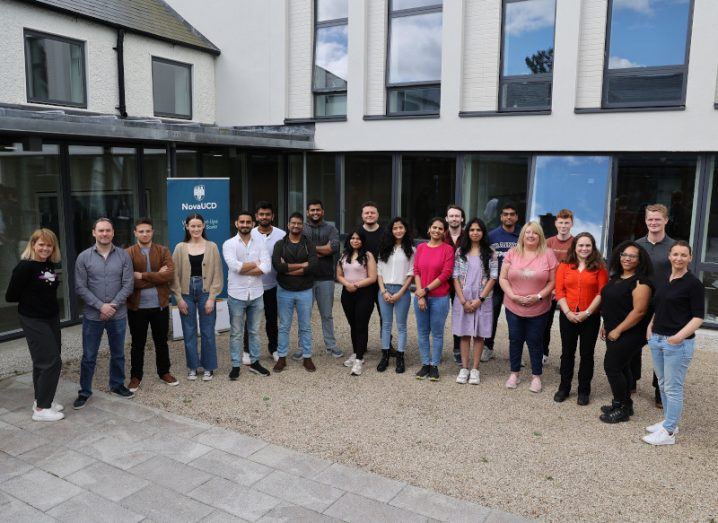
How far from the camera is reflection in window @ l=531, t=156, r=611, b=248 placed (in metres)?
9.37

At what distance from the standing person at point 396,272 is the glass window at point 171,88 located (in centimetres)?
699

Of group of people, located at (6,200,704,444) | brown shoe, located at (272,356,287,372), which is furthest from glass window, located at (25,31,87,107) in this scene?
brown shoe, located at (272,356,287,372)

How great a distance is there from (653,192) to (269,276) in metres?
5.87

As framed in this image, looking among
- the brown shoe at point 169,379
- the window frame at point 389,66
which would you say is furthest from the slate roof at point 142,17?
the brown shoe at point 169,379

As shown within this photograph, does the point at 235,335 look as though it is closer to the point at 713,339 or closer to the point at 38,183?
the point at 38,183

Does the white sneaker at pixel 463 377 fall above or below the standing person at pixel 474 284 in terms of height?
below

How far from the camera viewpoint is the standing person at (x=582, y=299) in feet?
19.0

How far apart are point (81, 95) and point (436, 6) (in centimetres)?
632

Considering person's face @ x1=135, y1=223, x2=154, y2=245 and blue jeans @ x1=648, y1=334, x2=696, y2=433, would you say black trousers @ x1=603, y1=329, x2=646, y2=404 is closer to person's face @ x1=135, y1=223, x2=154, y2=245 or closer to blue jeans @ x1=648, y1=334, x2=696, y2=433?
blue jeans @ x1=648, y1=334, x2=696, y2=433

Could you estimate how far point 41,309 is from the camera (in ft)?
17.8

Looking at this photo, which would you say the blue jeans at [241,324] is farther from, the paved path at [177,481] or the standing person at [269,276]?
the paved path at [177,481]

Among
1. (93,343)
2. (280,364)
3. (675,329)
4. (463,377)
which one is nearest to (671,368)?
(675,329)

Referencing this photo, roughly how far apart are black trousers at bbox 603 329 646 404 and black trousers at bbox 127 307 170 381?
14.6 feet

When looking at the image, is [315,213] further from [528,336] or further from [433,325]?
[528,336]
